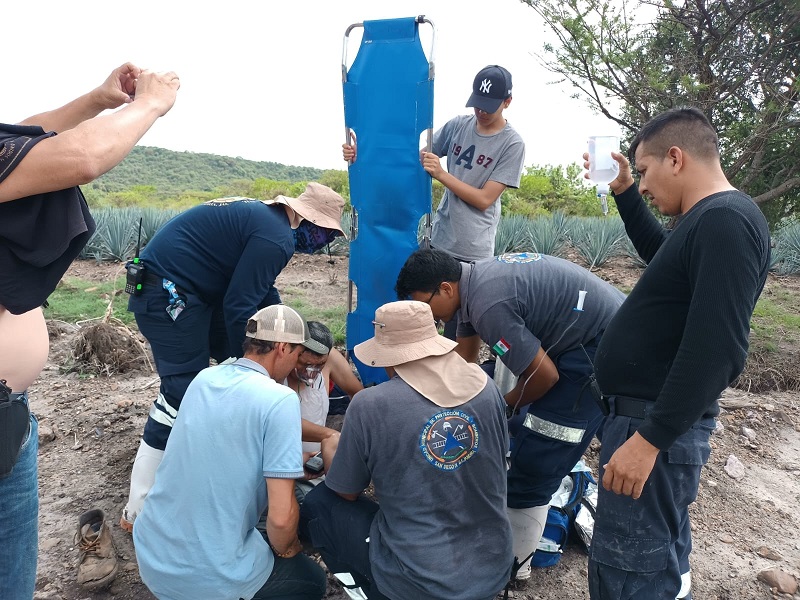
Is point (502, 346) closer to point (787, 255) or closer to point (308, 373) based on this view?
point (308, 373)

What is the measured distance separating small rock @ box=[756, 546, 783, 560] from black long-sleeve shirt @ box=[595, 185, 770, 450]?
1.63m

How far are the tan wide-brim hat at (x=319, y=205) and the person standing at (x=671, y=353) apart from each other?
4.72ft

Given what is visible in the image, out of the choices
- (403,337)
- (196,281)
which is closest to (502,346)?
(403,337)

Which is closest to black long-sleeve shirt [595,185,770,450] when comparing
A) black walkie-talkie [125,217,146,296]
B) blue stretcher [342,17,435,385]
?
blue stretcher [342,17,435,385]

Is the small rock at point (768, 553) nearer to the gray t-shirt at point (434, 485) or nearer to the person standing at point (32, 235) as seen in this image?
the gray t-shirt at point (434, 485)

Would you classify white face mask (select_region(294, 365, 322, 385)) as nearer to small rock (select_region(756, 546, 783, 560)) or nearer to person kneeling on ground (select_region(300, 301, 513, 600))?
person kneeling on ground (select_region(300, 301, 513, 600))

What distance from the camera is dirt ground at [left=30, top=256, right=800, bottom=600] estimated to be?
8.75ft

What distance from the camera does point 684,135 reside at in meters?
1.82

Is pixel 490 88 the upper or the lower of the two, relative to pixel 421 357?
upper

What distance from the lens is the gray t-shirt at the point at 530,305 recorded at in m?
2.49

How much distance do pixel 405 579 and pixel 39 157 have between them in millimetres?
1544

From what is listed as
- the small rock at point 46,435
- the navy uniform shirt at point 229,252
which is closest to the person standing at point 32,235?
the navy uniform shirt at point 229,252

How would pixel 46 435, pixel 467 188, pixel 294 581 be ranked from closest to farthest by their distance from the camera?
pixel 294 581 → pixel 467 188 → pixel 46 435

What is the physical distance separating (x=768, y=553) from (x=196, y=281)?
2.94 metres
